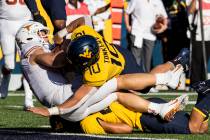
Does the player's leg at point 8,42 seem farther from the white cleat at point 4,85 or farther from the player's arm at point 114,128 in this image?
the player's arm at point 114,128

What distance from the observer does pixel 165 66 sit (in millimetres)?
8812

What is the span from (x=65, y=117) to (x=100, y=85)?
446 millimetres

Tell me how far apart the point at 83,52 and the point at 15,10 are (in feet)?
13.4

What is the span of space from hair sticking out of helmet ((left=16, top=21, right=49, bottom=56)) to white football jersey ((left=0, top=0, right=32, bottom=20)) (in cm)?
294

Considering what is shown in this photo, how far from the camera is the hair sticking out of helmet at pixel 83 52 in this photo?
7879 mm

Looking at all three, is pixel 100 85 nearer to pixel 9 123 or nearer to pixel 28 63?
pixel 28 63

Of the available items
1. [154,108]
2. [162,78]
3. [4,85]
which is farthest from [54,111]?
[4,85]

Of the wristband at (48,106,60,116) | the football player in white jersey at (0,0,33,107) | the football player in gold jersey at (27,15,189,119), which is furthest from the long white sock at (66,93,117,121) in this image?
the football player in white jersey at (0,0,33,107)

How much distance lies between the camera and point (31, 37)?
867 cm

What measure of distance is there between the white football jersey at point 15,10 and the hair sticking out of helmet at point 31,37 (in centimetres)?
294

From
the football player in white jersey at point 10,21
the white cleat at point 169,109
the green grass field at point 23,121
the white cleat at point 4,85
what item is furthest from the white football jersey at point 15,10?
the white cleat at point 169,109

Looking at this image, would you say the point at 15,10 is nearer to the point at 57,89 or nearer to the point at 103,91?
the point at 57,89

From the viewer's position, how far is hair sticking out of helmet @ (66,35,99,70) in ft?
25.8

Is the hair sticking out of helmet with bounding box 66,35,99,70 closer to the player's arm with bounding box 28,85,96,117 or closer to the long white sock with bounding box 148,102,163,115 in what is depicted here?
the player's arm with bounding box 28,85,96,117
